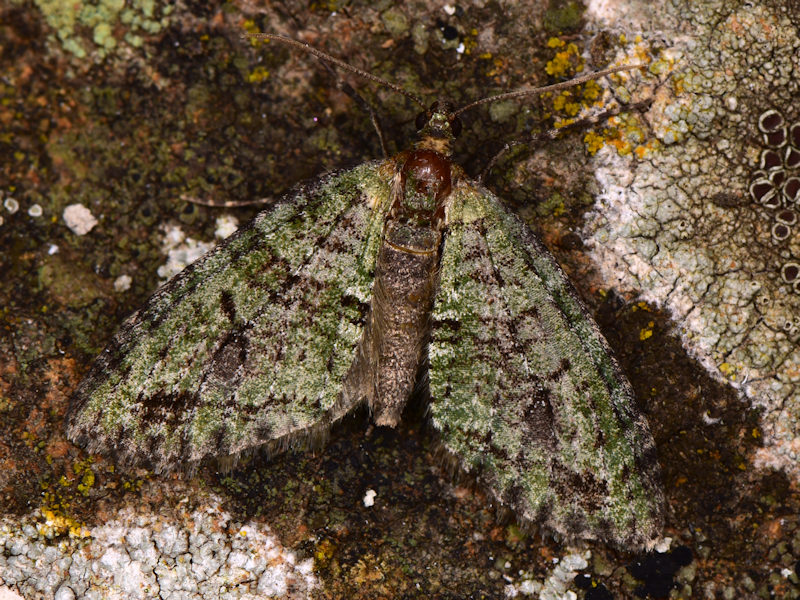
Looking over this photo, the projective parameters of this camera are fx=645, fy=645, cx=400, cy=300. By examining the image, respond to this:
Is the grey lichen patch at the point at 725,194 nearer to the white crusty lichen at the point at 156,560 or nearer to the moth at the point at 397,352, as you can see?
the moth at the point at 397,352

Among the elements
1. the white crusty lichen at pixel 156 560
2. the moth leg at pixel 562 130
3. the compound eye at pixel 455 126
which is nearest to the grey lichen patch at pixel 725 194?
the moth leg at pixel 562 130

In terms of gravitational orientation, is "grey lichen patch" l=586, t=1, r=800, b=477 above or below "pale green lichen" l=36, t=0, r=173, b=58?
below

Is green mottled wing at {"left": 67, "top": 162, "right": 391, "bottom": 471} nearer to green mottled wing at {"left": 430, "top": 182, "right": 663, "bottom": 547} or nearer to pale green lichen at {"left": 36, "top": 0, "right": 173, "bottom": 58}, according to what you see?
green mottled wing at {"left": 430, "top": 182, "right": 663, "bottom": 547}

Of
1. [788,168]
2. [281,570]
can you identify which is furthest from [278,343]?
[788,168]

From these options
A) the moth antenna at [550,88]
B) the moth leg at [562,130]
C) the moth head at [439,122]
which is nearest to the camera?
the moth antenna at [550,88]

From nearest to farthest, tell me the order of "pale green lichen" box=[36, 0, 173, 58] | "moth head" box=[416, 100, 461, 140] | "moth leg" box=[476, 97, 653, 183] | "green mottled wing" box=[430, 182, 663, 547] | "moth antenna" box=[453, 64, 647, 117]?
1. "green mottled wing" box=[430, 182, 663, 547]
2. "moth antenna" box=[453, 64, 647, 117]
3. "moth head" box=[416, 100, 461, 140]
4. "moth leg" box=[476, 97, 653, 183]
5. "pale green lichen" box=[36, 0, 173, 58]

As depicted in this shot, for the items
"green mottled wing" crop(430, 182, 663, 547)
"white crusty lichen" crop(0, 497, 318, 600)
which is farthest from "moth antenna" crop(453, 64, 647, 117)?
"white crusty lichen" crop(0, 497, 318, 600)

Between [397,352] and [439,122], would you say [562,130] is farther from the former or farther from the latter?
[397,352]

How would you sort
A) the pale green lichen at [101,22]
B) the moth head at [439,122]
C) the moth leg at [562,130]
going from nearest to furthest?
the moth head at [439,122], the moth leg at [562,130], the pale green lichen at [101,22]
